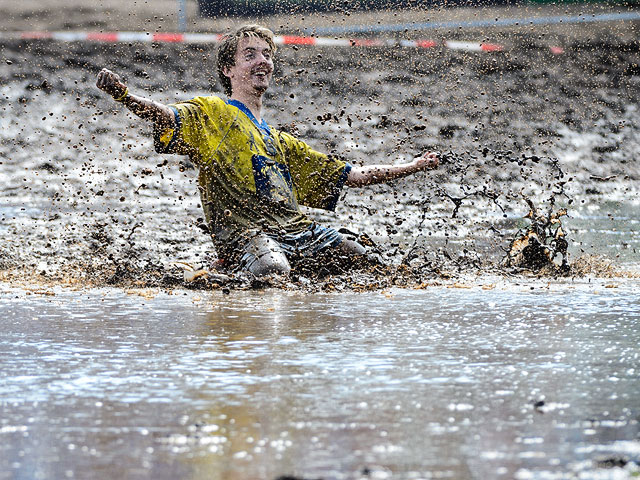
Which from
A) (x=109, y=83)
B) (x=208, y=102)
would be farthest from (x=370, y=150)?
(x=109, y=83)

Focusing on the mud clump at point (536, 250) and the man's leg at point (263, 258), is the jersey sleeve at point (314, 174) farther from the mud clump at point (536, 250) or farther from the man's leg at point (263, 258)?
the mud clump at point (536, 250)

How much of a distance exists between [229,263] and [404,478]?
14.5 feet

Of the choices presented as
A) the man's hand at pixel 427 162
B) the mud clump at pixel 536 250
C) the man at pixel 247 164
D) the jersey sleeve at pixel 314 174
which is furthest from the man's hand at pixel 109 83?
the mud clump at pixel 536 250

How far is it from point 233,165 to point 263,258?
58 centimetres

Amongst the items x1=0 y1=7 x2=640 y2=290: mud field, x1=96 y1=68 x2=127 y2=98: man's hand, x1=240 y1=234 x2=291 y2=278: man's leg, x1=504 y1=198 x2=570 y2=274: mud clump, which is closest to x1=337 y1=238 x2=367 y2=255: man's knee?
x1=0 y1=7 x2=640 y2=290: mud field

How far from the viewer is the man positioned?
24.6ft

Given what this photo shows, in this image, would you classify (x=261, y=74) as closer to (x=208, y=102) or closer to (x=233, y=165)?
(x=208, y=102)

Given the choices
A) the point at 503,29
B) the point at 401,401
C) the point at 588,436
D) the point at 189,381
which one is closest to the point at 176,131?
the point at 189,381

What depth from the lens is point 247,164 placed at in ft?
25.1

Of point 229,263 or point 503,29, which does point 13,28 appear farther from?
point 229,263

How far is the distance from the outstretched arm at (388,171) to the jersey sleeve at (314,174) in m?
0.07

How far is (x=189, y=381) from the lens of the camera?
459 cm

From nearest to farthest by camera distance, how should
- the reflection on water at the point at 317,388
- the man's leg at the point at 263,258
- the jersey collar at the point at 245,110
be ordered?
1. the reflection on water at the point at 317,388
2. the man's leg at the point at 263,258
3. the jersey collar at the point at 245,110

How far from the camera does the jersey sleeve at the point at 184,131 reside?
746cm
